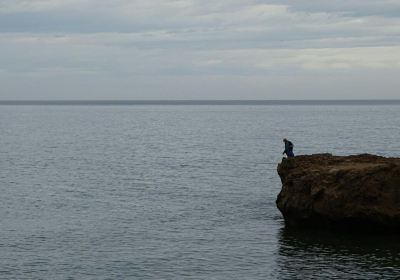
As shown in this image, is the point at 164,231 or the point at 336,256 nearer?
the point at 336,256

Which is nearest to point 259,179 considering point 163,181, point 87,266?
point 163,181

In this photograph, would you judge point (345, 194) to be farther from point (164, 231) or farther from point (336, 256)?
point (164, 231)

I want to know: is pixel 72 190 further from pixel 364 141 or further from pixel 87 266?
pixel 364 141

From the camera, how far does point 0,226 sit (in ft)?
147

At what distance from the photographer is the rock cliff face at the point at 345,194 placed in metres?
39.9

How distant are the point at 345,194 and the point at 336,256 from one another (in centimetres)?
519

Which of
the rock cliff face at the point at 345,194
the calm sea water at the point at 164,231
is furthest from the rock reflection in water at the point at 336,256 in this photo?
the rock cliff face at the point at 345,194

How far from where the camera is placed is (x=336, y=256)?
1438 inches

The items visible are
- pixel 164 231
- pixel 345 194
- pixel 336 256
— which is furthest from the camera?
pixel 164 231

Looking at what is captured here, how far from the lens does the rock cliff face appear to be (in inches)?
1571

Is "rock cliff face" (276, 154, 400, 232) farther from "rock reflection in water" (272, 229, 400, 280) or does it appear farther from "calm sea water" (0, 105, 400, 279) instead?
"calm sea water" (0, 105, 400, 279)

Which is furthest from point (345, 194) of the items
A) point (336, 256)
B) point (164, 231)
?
point (164, 231)

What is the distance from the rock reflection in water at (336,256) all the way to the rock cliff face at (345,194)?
3.30ft

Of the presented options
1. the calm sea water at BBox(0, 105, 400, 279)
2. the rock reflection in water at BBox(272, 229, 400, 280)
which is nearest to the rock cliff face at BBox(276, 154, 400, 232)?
the rock reflection in water at BBox(272, 229, 400, 280)
